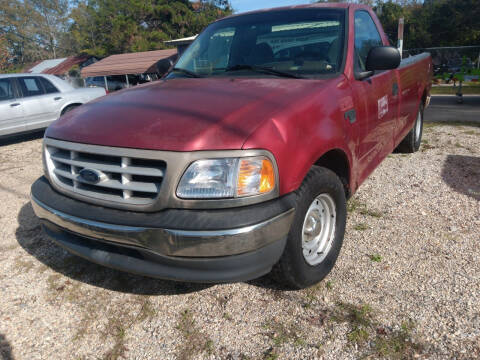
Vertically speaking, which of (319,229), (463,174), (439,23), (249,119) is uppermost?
(439,23)

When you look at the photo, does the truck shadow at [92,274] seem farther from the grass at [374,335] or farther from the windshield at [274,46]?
the windshield at [274,46]

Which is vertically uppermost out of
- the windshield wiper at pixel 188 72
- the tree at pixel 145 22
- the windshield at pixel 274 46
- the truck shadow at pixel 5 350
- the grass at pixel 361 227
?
the tree at pixel 145 22

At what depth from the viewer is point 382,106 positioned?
3.23 metres

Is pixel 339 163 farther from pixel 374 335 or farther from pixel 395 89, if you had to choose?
pixel 395 89

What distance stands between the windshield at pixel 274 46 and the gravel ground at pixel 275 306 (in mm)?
1497

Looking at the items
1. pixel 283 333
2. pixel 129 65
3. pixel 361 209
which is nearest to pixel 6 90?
pixel 361 209

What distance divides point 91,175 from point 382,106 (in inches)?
97.1

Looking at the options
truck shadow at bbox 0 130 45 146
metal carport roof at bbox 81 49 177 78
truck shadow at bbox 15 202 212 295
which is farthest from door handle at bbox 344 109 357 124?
metal carport roof at bbox 81 49 177 78

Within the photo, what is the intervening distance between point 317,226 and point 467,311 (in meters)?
0.99

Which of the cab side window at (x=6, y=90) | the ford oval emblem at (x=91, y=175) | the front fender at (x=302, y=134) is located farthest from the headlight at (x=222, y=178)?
the cab side window at (x=6, y=90)

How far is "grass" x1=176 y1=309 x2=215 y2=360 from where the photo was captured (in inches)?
79.4

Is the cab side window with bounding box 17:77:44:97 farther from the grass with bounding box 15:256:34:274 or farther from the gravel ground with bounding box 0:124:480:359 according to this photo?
the grass with bounding box 15:256:34:274

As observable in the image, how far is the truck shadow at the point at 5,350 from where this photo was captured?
2058 millimetres

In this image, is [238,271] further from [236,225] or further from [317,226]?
[317,226]
